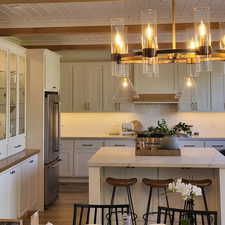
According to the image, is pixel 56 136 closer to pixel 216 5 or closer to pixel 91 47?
pixel 91 47

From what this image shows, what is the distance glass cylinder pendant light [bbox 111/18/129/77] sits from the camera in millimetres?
2522

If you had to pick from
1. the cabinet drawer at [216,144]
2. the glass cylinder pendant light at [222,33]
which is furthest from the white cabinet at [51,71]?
the cabinet drawer at [216,144]

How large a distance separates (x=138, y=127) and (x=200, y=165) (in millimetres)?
3378

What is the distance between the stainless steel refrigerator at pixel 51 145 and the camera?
4453mm

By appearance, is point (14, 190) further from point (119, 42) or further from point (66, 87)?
point (66, 87)

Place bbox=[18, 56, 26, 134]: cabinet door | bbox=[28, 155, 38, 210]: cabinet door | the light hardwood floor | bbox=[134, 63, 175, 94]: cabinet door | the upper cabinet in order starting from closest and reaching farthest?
1. the light hardwood floor
2. bbox=[28, 155, 38, 210]: cabinet door
3. bbox=[18, 56, 26, 134]: cabinet door
4. bbox=[134, 63, 175, 94]: cabinet door
5. the upper cabinet

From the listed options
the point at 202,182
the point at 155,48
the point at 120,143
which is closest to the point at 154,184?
the point at 202,182

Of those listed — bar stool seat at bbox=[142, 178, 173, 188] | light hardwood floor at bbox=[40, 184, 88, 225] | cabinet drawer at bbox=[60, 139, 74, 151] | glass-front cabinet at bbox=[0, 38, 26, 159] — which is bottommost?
light hardwood floor at bbox=[40, 184, 88, 225]

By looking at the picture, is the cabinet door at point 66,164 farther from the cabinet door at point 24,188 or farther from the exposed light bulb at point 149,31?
the exposed light bulb at point 149,31

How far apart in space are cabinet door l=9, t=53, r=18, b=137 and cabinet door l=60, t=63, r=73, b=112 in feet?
7.17

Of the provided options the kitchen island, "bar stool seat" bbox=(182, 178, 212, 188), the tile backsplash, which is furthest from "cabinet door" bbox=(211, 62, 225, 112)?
"bar stool seat" bbox=(182, 178, 212, 188)

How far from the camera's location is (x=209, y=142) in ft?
18.7

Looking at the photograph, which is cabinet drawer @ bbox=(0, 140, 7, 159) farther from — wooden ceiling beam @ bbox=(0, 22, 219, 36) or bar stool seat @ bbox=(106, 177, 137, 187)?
wooden ceiling beam @ bbox=(0, 22, 219, 36)

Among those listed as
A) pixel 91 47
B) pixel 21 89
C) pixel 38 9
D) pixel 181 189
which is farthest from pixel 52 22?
pixel 181 189
